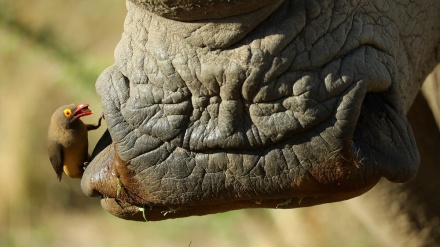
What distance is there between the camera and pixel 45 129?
8.54m

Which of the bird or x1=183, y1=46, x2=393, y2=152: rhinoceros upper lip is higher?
x1=183, y1=46, x2=393, y2=152: rhinoceros upper lip

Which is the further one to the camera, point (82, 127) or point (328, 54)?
point (82, 127)

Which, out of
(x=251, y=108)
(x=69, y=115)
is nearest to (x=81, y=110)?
(x=69, y=115)

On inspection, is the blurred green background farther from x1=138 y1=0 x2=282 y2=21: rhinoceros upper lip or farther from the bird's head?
x1=138 y1=0 x2=282 y2=21: rhinoceros upper lip

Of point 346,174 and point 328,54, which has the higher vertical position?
point 328,54

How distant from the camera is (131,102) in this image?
9.41 feet

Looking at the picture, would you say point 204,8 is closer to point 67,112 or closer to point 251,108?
point 251,108

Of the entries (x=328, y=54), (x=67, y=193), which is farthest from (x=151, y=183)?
(x=67, y=193)

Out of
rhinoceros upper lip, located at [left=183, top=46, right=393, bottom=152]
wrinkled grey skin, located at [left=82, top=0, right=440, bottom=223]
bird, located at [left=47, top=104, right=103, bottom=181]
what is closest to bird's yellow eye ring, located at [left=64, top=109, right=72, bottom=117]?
bird, located at [left=47, top=104, right=103, bottom=181]

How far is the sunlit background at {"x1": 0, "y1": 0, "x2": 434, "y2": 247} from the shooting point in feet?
24.4

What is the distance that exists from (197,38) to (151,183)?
0.40 meters

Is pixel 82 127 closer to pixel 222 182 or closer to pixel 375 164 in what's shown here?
pixel 222 182

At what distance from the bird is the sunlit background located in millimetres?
3476

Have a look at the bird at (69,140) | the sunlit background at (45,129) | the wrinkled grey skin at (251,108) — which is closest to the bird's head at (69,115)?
the bird at (69,140)
